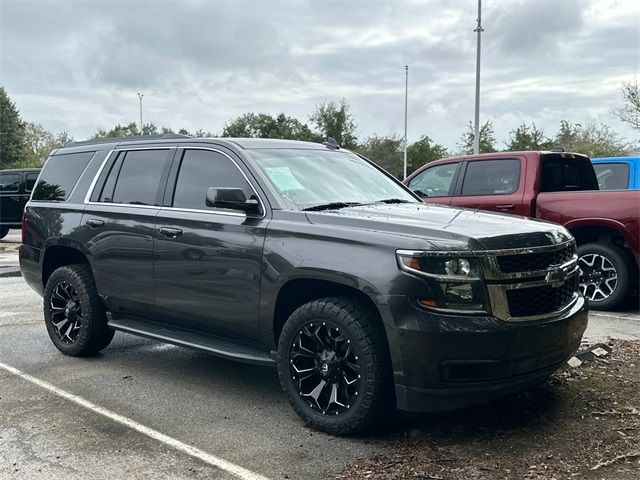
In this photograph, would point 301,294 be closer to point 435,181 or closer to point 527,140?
point 435,181

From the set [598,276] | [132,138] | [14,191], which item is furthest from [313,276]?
[14,191]

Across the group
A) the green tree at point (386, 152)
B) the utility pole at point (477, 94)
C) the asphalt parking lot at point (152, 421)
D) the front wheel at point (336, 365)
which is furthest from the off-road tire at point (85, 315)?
the green tree at point (386, 152)

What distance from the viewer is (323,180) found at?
16.3 ft

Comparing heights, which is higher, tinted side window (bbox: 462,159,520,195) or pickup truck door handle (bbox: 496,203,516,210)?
tinted side window (bbox: 462,159,520,195)

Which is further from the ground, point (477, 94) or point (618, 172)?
point (477, 94)

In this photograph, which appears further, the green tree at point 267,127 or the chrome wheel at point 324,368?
the green tree at point 267,127

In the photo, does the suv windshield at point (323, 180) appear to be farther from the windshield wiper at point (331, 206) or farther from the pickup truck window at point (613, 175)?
the pickup truck window at point (613, 175)

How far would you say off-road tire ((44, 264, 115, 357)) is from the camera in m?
5.77

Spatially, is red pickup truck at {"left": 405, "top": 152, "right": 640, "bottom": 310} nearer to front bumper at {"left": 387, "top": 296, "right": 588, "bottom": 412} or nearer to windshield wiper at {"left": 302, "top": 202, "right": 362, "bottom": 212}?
windshield wiper at {"left": 302, "top": 202, "right": 362, "bottom": 212}

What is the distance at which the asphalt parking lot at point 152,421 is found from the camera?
3.66 meters

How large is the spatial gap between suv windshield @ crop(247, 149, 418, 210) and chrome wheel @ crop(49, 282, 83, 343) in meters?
2.30

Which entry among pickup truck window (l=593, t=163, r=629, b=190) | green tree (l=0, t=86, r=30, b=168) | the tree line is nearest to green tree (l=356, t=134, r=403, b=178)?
the tree line

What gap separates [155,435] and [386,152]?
46744 millimetres

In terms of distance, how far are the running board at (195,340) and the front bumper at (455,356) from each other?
1.07 meters
